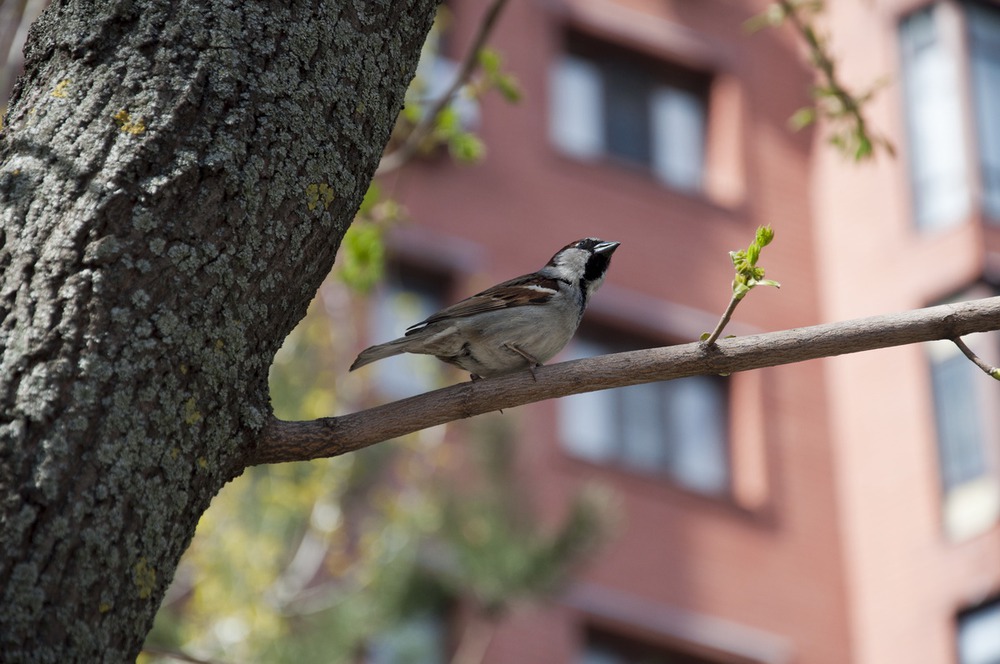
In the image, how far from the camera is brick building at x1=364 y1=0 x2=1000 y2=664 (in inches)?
516

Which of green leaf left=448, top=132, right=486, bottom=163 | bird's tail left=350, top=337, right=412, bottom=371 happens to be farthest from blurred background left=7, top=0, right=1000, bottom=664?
bird's tail left=350, top=337, right=412, bottom=371

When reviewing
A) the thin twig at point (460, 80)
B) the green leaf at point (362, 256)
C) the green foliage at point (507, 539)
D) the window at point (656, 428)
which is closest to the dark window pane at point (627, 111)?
the window at point (656, 428)

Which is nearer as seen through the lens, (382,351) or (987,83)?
(382,351)

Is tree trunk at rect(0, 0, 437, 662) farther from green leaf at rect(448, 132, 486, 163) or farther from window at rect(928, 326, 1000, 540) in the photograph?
window at rect(928, 326, 1000, 540)

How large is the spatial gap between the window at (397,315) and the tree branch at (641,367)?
9219 millimetres

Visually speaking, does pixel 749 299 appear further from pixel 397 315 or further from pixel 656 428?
pixel 397 315

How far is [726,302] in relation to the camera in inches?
553

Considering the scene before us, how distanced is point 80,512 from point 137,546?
0.35ft

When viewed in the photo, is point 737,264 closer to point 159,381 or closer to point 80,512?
point 159,381

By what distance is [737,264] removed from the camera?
2711mm

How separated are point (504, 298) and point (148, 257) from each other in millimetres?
2545

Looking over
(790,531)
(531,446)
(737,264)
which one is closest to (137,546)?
(737,264)

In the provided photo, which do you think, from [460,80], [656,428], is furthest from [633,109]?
[460,80]

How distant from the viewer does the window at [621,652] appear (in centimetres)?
1284
